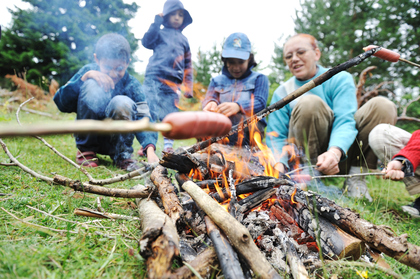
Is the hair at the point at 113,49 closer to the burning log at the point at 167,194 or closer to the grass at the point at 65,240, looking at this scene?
the grass at the point at 65,240

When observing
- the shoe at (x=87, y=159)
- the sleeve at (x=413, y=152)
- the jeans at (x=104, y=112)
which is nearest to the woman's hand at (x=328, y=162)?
the sleeve at (x=413, y=152)

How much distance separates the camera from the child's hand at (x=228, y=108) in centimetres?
308

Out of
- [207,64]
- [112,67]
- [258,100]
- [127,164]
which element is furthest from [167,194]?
[207,64]

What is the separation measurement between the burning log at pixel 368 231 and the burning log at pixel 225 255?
618mm

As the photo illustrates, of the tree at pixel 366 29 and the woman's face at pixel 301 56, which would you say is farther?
the tree at pixel 366 29

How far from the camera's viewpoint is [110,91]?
310cm

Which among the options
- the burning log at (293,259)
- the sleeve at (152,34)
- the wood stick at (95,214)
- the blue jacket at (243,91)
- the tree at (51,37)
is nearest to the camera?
the burning log at (293,259)

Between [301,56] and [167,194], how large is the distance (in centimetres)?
278

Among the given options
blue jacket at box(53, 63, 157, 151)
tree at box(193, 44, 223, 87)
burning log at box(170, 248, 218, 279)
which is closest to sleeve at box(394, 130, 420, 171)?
burning log at box(170, 248, 218, 279)

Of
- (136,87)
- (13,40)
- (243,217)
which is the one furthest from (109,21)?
(243,217)

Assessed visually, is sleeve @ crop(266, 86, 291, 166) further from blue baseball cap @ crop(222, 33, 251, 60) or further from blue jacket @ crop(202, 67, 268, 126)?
blue baseball cap @ crop(222, 33, 251, 60)

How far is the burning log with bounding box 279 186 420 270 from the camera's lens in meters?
1.06

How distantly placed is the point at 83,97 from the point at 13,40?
445 inches

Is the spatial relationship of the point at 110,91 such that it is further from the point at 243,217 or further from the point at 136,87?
the point at 243,217
